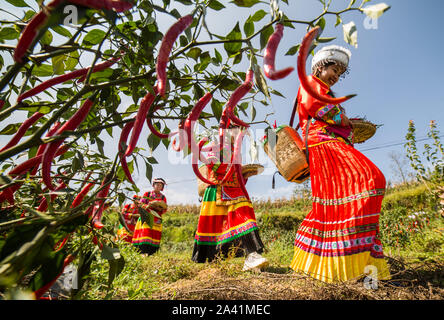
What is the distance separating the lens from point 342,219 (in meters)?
1.98

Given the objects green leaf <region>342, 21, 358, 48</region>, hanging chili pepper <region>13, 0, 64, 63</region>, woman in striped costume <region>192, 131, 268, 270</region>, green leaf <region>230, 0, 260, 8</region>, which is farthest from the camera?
woman in striped costume <region>192, 131, 268, 270</region>

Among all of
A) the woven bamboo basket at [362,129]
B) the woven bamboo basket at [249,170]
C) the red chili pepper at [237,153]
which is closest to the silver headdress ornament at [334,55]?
the woven bamboo basket at [362,129]

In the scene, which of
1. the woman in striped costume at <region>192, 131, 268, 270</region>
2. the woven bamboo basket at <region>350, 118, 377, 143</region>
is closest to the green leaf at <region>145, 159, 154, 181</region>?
the woven bamboo basket at <region>350, 118, 377, 143</region>

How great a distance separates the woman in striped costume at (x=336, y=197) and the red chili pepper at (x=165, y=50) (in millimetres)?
1521

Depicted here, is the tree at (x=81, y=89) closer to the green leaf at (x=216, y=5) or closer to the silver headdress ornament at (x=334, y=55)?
the green leaf at (x=216, y=5)

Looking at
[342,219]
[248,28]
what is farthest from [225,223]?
[248,28]

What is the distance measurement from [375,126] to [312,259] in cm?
123

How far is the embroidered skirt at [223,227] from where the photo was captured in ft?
9.59

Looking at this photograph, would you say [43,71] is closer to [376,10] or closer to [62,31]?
[62,31]

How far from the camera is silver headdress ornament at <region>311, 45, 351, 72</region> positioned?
2.23m

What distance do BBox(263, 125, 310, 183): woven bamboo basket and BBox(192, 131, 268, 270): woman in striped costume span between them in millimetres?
898

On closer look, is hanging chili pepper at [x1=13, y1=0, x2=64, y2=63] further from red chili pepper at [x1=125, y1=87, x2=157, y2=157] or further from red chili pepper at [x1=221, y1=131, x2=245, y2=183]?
red chili pepper at [x1=221, y1=131, x2=245, y2=183]

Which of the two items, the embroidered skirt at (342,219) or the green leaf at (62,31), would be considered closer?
the green leaf at (62,31)
